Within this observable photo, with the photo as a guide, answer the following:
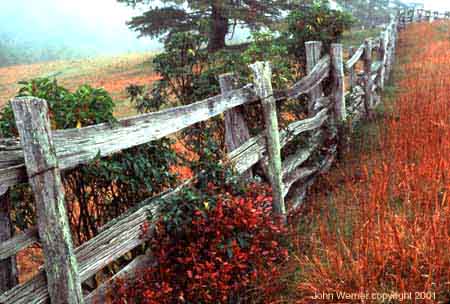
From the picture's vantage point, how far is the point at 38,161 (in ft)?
7.32

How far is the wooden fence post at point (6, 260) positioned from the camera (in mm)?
2403

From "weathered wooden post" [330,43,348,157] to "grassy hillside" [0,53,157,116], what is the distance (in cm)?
898

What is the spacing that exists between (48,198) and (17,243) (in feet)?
0.93

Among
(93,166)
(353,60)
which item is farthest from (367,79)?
(93,166)

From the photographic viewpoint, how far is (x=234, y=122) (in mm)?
4191

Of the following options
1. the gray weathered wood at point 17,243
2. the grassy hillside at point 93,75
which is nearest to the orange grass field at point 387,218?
the gray weathered wood at point 17,243

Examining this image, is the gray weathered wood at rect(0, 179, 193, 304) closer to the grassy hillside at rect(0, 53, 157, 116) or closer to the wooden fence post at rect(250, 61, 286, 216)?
the wooden fence post at rect(250, 61, 286, 216)

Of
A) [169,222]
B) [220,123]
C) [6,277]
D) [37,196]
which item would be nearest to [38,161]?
[37,196]

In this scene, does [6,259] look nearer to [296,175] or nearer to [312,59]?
[296,175]

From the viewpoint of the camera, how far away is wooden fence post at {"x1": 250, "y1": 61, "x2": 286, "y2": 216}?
163 inches

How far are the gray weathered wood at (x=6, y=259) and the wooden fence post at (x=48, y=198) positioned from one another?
9.6 inches

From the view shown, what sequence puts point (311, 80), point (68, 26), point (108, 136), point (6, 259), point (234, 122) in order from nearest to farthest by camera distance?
point (6, 259), point (108, 136), point (234, 122), point (311, 80), point (68, 26)

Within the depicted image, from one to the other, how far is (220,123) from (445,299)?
11.6 ft

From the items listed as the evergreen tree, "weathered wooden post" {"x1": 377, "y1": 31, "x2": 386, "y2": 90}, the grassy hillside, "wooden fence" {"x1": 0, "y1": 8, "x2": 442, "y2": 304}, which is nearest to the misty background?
the grassy hillside
